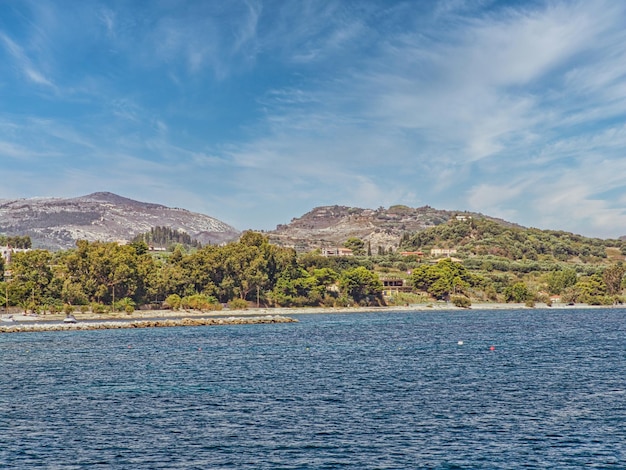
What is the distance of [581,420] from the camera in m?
38.5

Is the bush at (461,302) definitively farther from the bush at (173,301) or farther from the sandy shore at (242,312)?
the bush at (173,301)

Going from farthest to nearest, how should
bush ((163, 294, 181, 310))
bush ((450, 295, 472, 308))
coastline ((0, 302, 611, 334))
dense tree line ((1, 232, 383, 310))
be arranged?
bush ((450, 295, 472, 308)) < bush ((163, 294, 181, 310)) < dense tree line ((1, 232, 383, 310)) < coastline ((0, 302, 611, 334))

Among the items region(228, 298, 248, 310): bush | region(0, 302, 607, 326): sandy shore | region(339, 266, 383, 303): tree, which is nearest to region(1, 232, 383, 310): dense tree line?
region(339, 266, 383, 303): tree

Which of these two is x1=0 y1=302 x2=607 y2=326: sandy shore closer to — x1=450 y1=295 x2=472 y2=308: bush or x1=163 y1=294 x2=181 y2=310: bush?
x1=450 y1=295 x2=472 y2=308: bush

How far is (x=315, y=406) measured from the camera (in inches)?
1697

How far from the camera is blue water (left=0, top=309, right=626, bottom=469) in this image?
31844mm

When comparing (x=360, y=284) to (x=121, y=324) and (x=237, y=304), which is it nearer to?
(x=237, y=304)

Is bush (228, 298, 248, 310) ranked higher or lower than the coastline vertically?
higher

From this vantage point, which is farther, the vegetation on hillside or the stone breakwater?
the vegetation on hillside

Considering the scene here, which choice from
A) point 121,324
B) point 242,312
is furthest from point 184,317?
point 121,324

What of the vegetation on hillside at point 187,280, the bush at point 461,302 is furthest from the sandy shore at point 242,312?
the vegetation on hillside at point 187,280

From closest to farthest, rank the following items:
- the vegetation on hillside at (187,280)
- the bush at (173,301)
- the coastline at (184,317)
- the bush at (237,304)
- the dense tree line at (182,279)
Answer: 1. the coastline at (184,317)
2. the dense tree line at (182,279)
3. the vegetation on hillside at (187,280)
4. the bush at (173,301)
5. the bush at (237,304)

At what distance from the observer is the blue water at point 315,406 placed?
31844 mm

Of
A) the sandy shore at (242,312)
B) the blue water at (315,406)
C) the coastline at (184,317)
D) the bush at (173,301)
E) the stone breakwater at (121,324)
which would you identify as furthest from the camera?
the bush at (173,301)
